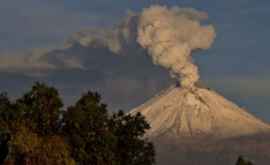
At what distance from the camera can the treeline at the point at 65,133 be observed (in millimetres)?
83625

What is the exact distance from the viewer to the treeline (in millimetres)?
83625

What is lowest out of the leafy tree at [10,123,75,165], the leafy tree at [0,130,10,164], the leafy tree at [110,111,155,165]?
the leafy tree at [10,123,75,165]

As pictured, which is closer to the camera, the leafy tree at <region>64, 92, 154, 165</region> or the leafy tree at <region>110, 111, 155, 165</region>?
the leafy tree at <region>64, 92, 154, 165</region>

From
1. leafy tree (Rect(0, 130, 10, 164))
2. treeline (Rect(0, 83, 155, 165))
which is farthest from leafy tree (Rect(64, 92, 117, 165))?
leafy tree (Rect(0, 130, 10, 164))

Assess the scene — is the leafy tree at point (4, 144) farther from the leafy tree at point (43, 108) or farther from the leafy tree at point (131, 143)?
the leafy tree at point (131, 143)

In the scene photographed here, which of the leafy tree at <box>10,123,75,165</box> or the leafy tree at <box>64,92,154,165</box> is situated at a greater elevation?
the leafy tree at <box>64,92,154,165</box>

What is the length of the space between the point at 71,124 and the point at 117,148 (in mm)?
5986

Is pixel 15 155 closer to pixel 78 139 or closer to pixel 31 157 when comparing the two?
pixel 31 157

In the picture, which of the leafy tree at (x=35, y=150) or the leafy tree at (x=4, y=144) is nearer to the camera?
the leafy tree at (x=35, y=150)

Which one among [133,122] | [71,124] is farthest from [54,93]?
[133,122]

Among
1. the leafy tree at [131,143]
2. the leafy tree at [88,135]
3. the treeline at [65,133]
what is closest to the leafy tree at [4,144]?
the treeline at [65,133]

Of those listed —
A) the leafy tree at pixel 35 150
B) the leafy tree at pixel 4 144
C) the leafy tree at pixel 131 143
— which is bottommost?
the leafy tree at pixel 35 150

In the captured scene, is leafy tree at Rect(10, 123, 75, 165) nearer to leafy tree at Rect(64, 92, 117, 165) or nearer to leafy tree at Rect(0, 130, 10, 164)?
leafy tree at Rect(0, 130, 10, 164)

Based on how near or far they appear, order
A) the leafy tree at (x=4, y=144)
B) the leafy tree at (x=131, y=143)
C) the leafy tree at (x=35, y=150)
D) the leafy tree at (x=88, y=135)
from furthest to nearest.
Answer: the leafy tree at (x=131, y=143) < the leafy tree at (x=88, y=135) < the leafy tree at (x=4, y=144) < the leafy tree at (x=35, y=150)
